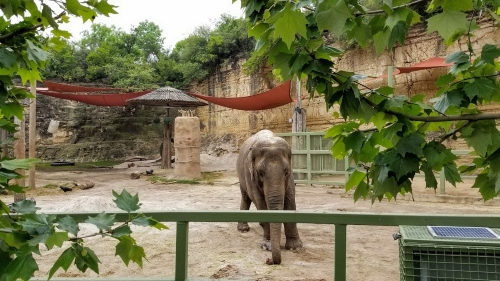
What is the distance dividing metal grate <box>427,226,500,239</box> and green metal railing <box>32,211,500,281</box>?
0.02m

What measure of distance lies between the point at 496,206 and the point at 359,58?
23.9 ft

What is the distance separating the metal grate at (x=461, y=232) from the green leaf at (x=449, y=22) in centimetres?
78

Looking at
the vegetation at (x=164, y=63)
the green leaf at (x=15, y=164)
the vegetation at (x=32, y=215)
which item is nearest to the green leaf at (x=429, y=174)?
the vegetation at (x=32, y=215)

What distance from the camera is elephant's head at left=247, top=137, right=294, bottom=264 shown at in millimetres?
3650

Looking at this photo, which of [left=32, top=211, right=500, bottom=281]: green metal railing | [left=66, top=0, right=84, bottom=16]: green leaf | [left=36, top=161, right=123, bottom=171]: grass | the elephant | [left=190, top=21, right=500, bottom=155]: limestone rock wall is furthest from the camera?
[left=36, top=161, right=123, bottom=171]: grass

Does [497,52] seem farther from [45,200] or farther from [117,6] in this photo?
[45,200]

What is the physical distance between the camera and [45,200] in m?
7.14

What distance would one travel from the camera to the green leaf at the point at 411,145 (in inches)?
35.7

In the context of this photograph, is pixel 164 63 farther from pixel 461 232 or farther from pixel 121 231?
pixel 121 231

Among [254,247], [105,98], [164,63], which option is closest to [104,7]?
[254,247]

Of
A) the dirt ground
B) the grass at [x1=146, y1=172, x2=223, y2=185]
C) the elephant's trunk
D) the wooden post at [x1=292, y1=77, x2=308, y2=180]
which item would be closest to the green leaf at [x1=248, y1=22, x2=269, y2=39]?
the dirt ground

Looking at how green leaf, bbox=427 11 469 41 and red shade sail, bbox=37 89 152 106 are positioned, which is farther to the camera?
red shade sail, bbox=37 89 152 106

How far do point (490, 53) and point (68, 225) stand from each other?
100 centimetres

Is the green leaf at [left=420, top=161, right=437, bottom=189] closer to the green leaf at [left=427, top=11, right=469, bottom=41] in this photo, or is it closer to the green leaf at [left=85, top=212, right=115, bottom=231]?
the green leaf at [left=427, top=11, right=469, bottom=41]
